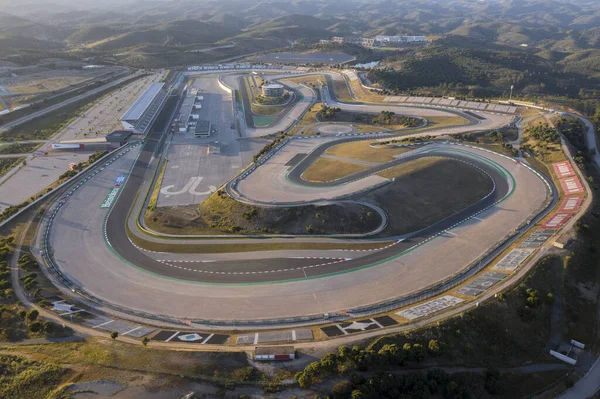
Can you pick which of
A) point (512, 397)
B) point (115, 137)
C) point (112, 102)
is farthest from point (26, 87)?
point (512, 397)

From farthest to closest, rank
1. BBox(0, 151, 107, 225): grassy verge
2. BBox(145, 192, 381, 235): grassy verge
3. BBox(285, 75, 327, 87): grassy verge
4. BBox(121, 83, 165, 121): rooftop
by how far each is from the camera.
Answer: BBox(285, 75, 327, 87): grassy verge
BBox(121, 83, 165, 121): rooftop
BBox(0, 151, 107, 225): grassy verge
BBox(145, 192, 381, 235): grassy verge

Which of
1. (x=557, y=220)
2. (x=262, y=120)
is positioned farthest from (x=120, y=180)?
(x=557, y=220)

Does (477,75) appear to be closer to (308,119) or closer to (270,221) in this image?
(308,119)

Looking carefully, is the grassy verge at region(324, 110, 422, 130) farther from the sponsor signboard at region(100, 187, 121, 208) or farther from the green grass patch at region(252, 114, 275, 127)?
the sponsor signboard at region(100, 187, 121, 208)

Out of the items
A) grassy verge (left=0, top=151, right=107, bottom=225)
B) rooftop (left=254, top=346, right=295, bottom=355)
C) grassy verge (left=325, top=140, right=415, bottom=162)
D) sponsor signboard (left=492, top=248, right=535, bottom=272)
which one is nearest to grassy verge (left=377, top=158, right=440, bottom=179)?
grassy verge (left=325, top=140, right=415, bottom=162)

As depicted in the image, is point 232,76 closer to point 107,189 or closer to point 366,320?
point 107,189

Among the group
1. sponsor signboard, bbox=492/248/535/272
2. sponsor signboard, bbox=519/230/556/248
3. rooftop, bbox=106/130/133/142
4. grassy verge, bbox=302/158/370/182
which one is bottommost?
sponsor signboard, bbox=492/248/535/272
